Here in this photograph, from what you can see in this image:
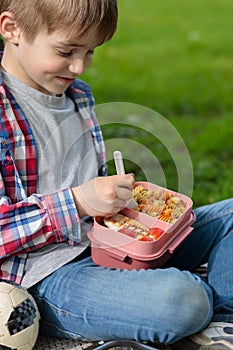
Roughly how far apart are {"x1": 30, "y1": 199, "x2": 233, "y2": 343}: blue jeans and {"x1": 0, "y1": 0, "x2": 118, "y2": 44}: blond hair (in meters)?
0.69

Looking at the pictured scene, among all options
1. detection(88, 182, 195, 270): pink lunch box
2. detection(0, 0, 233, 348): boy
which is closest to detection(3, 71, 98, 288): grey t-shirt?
detection(0, 0, 233, 348): boy

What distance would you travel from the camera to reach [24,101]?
84.0 inches

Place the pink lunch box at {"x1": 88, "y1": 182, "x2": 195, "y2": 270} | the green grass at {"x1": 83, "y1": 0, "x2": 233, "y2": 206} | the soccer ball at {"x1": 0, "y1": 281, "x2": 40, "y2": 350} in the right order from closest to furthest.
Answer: the soccer ball at {"x1": 0, "y1": 281, "x2": 40, "y2": 350} → the pink lunch box at {"x1": 88, "y1": 182, "x2": 195, "y2": 270} → the green grass at {"x1": 83, "y1": 0, "x2": 233, "y2": 206}

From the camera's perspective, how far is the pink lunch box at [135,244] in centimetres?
195

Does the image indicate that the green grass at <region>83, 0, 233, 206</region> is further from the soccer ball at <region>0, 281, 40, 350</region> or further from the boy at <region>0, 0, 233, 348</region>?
the soccer ball at <region>0, 281, 40, 350</region>

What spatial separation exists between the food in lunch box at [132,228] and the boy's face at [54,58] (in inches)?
17.4

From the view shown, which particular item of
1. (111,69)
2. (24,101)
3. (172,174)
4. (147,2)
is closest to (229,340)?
(24,101)

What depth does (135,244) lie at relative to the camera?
1.94 metres

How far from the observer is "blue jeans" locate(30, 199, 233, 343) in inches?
75.1

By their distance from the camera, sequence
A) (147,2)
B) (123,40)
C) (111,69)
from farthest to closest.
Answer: (147,2), (123,40), (111,69)

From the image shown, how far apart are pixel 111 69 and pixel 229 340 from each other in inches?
150

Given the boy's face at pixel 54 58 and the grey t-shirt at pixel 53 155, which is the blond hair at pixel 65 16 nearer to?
the boy's face at pixel 54 58

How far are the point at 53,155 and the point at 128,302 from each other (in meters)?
0.52

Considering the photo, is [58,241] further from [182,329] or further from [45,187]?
[182,329]
